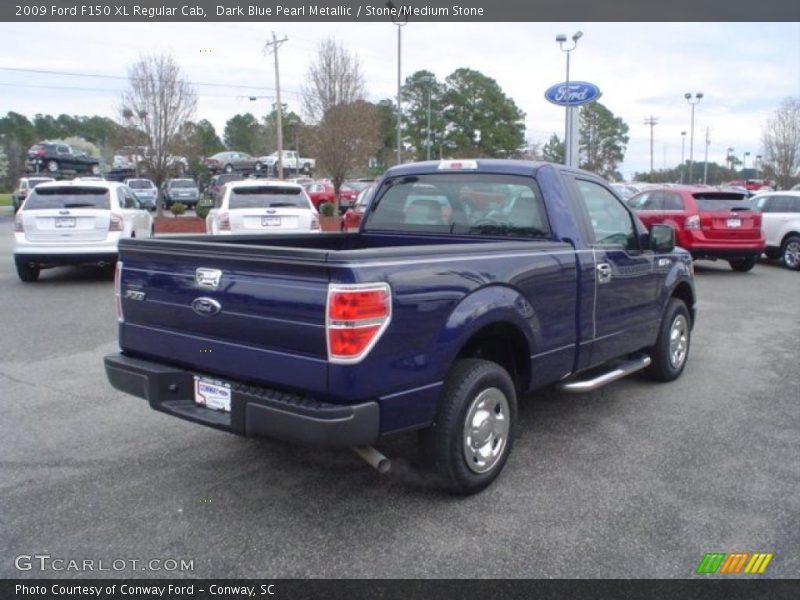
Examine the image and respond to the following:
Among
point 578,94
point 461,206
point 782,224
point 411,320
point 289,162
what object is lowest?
point 411,320

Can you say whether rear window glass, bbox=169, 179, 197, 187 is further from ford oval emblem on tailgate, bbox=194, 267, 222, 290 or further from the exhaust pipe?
the exhaust pipe

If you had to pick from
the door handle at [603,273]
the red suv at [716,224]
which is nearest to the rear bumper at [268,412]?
the door handle at [603,273]

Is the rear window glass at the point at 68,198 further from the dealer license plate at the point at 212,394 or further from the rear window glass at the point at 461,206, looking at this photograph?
the dealer license plate at the point at 212,394

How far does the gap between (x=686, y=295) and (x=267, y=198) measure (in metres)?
7.55

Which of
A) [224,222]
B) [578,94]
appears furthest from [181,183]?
[224,222]

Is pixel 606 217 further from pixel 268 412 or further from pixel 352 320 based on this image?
pixel 268 412

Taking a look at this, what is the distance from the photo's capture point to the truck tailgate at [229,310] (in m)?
3.18

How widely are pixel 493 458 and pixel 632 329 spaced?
2.01m

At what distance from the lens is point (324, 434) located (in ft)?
10.1

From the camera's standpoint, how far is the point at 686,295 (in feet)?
21.1

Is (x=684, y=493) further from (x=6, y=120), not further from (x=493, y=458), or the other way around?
(x=6, y=120)

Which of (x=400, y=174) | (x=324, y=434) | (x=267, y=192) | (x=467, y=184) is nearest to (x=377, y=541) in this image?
(x=324, y=434)

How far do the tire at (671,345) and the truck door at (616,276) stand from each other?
27cm

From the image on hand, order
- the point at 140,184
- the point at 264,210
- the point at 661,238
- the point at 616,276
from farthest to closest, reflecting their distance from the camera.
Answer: the point at 140,184
the point at 264,210
the point at 661,238
the point at 616,276
